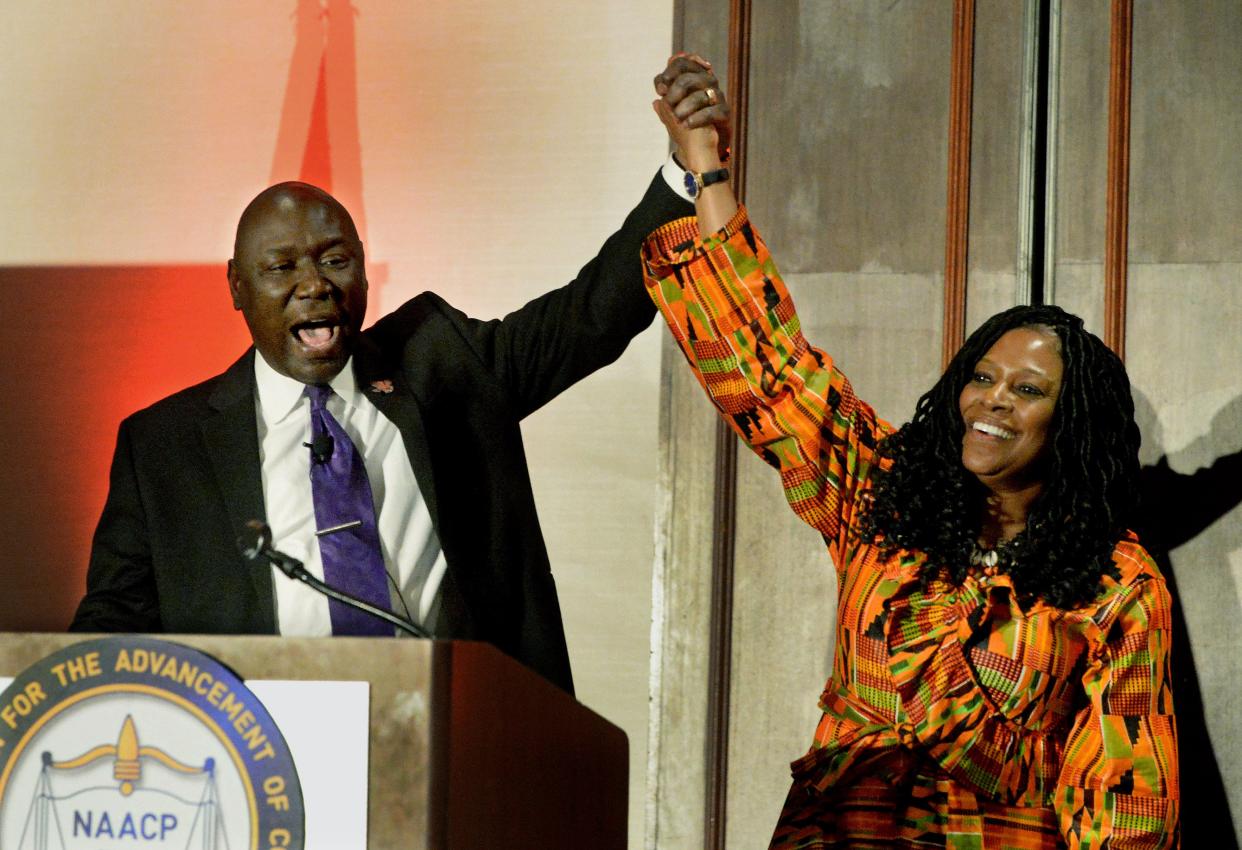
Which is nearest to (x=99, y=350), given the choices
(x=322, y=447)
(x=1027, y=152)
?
(x=322, y=447)

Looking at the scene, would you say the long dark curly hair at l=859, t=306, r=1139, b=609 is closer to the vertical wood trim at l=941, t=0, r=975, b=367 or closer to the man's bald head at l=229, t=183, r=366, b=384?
the vertical wood trim at l=941, t=0, r=975, b=367

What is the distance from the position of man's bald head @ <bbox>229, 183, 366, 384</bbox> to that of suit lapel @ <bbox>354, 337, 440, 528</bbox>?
0.21 ft

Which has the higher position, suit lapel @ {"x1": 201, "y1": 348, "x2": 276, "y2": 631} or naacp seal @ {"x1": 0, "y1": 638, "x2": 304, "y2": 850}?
suit lapel @ {"x1": 201, "y1": 348, "x2": 276, "y2": 631}

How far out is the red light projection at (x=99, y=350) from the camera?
3.63 meters

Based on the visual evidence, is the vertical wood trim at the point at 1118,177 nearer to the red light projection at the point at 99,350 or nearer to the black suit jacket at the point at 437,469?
the black suit jacket at the point at 437,469

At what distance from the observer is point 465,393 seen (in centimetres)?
279

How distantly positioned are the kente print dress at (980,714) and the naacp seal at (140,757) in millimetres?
1221

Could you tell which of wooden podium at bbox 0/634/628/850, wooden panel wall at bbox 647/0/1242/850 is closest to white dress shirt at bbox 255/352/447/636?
wooden podium at bbox 0/634/628/850

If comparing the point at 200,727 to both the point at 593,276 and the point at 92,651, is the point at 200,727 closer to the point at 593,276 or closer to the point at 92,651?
the point at 92,651

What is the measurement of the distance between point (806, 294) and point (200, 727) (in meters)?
2.08

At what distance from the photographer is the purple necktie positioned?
7.97 ft

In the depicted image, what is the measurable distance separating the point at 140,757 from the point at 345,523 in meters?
0.88

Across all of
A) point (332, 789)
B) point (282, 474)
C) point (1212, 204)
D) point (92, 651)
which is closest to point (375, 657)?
point (332, 789)

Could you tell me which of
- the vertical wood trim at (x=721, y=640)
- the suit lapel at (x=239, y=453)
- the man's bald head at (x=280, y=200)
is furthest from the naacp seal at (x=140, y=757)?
the vertical wood trim at (x=721, y=640)
